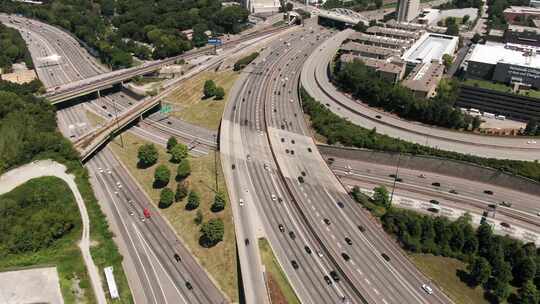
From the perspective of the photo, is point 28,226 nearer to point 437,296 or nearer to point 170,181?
point 170,181

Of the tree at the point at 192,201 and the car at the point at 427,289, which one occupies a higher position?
the tree at the point at 192,201

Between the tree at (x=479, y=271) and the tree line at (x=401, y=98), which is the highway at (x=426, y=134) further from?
the tree at (x=479, y=271)

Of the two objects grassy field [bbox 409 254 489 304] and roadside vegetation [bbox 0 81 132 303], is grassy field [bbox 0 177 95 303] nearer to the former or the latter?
roadside vegetation [bbox 0 81 132 303]

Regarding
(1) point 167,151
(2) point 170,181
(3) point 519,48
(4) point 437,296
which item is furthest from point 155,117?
(3) point 519,48

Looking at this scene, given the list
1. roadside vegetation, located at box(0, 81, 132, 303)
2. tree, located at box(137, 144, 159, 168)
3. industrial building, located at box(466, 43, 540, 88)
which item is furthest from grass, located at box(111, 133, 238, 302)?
industrial building, located at box(466, 43, 540, 88)

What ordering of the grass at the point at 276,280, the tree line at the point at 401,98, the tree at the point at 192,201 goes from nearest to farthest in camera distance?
the grass at the point at 276,280
the tree at the point at 192,201
the tree line at the point at 401,98

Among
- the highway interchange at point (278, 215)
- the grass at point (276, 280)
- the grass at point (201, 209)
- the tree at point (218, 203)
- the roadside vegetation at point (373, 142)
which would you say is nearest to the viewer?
the grass at point (276, 280)

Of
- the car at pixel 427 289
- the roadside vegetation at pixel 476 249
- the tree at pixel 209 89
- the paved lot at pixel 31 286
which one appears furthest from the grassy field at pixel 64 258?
the tree at pixel 209 89
